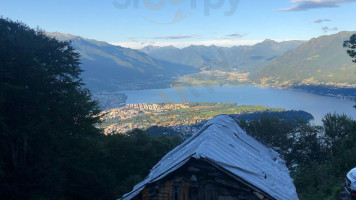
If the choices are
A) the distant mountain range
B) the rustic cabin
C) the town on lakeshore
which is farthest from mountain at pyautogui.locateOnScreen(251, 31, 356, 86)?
the rustic cabin

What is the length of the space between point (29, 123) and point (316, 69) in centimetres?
17599

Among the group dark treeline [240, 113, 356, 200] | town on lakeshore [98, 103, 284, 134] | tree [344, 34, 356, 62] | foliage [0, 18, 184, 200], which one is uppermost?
tree [344, 34, 356, 62]

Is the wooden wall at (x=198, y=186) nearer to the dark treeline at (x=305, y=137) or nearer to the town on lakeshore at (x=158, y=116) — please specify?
the dark treeline at (x=305, y=137)

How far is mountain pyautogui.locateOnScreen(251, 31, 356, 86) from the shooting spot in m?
135

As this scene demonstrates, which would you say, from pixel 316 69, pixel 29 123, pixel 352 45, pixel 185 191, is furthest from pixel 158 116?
pixel 316 69

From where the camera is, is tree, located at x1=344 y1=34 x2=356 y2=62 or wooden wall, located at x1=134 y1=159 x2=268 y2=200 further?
tree, located at x1=344 y1=34 x2=356 y2=62

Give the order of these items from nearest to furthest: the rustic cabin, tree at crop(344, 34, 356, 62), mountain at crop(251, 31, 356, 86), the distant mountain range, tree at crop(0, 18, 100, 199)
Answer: the rustic cabin → tree at crop(0, 18, 100, 199) → tree at crop(344, 34, 356, 62) → the distant mountain range → mountain at crop(251, 31, 356, 86)

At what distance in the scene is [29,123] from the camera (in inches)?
461

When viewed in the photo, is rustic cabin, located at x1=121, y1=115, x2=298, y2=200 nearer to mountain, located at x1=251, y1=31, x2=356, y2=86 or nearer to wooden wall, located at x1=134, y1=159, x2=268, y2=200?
wooden wall, located at x1=134, y1=159, x2=268, y2=200

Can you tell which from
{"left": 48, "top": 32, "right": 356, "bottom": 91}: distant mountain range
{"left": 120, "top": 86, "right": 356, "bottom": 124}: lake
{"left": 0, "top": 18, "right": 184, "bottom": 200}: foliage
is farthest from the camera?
{"left": 48, "top": 32, "right": 356, "bottom": 91}: distant mountain range

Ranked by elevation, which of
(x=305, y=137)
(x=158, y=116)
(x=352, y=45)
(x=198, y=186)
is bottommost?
(x=158, y=116)

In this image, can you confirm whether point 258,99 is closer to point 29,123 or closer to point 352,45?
point 352,45

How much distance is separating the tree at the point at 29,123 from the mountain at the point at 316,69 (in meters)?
127

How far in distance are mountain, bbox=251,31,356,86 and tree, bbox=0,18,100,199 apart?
127 meters
